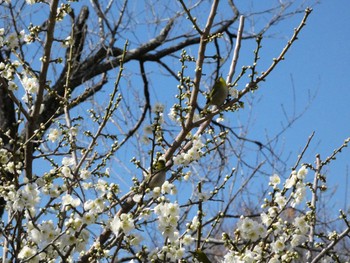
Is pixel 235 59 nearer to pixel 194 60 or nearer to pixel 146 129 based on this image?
pixel 194 60

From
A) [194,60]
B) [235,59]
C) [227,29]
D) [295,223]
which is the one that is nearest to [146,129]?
[194,60]

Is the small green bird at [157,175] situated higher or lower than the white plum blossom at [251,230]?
higher

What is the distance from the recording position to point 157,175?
85.2 inches

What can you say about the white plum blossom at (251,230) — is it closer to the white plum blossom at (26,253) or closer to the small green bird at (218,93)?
the small green bird at (218,93)

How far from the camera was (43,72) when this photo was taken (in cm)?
252

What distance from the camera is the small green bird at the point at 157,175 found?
2.15 meters

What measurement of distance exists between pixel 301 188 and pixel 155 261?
62 cm

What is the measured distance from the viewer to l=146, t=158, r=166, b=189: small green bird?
84.5 inches

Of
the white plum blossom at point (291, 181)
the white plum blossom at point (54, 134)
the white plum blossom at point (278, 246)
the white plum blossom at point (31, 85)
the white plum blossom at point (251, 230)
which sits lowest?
the white plum blossom at point (278, 246)

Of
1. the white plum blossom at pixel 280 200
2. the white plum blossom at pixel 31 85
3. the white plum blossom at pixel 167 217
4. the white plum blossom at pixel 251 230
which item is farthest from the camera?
the white plum blossom at pixel 31 85

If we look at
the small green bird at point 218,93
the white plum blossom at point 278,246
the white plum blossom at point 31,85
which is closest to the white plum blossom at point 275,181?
the white plum blossom at point 278,246

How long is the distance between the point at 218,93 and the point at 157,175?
0.41 meters

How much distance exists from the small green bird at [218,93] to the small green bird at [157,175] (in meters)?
0.32

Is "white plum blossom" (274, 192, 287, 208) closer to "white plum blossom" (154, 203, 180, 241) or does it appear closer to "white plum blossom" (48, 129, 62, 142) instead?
"white plum blossom" (154, 203, 180, 241)
